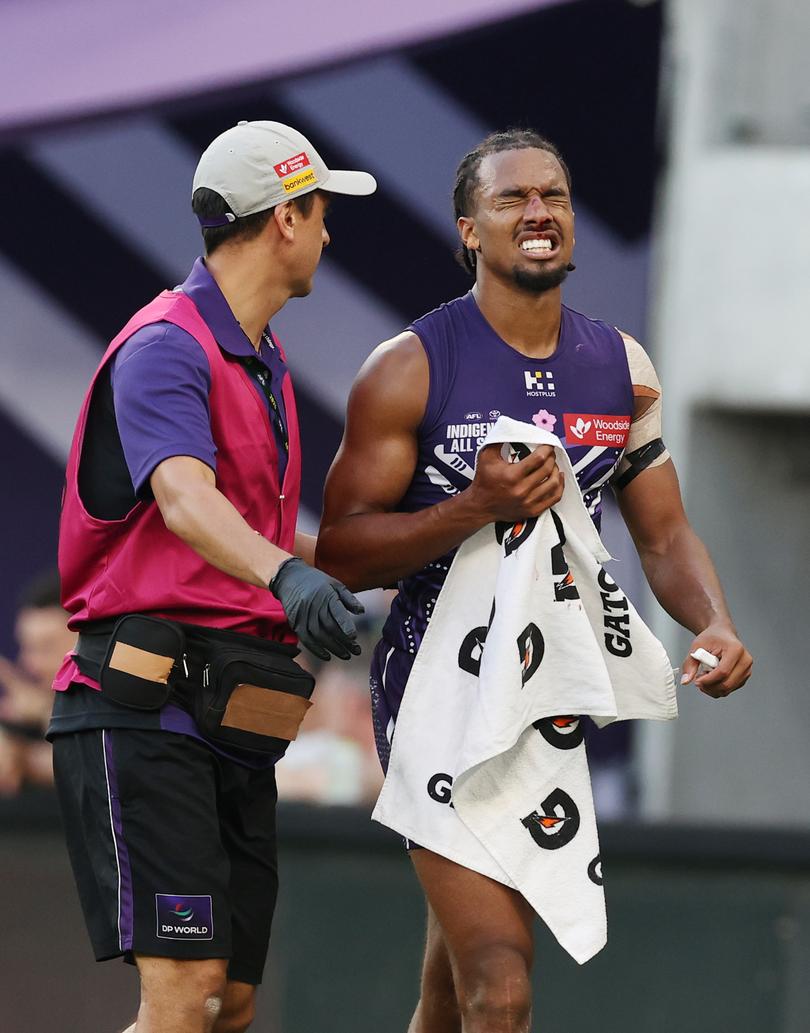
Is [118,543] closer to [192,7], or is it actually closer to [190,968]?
[190,968]

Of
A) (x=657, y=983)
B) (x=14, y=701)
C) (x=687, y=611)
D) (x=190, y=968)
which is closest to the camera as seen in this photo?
(x=190, y=968)

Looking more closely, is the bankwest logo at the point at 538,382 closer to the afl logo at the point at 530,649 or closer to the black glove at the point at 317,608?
the afl logo at the point at 530,649

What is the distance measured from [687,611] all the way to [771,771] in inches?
144

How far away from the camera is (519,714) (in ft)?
12.6

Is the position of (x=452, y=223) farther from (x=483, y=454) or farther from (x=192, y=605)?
(x=192, y=605)

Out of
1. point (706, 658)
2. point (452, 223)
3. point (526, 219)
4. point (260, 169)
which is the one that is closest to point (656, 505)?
point (706, 658)

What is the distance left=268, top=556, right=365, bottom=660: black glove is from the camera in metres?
3.36

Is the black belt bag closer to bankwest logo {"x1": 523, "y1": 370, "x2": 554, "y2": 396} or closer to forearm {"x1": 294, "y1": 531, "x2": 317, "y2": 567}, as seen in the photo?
forearm {"x1": 294, "y1": 531, "x2": 317, "y2": 567}

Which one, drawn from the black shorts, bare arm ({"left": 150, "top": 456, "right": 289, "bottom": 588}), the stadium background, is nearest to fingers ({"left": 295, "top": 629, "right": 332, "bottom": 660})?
bare arm ({"left": 150, "top": 456, "right": 289, "bottom": 588})

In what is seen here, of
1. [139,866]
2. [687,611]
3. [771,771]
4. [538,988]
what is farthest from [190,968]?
[771,771]

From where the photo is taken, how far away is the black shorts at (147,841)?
369cm

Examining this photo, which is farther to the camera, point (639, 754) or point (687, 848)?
point (639, 754)

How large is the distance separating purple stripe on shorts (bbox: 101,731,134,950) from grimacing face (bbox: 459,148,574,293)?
132cm

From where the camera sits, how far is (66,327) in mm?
7637
